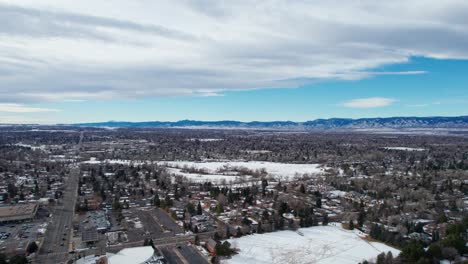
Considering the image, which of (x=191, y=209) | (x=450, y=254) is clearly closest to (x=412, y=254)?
(x=450, y=254)

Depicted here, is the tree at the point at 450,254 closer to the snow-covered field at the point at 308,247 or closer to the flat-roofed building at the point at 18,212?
the snow-covered field at the point at 308,247

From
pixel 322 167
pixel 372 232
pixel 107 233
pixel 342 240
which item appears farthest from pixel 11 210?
pixel 322 167

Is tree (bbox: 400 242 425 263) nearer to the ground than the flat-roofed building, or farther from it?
farther from it

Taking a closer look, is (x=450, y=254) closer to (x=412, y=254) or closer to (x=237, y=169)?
(x=412, y=254)

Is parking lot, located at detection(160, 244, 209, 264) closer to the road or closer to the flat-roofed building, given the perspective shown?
the road

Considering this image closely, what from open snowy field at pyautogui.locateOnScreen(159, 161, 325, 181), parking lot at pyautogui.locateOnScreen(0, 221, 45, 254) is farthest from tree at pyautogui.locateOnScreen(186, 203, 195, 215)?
open snowy field at pyautogui.locateOnScreen(159, 161, 325, 181)

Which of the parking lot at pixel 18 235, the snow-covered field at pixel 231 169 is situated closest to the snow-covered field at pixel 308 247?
the parking lot at pixel 18 235
